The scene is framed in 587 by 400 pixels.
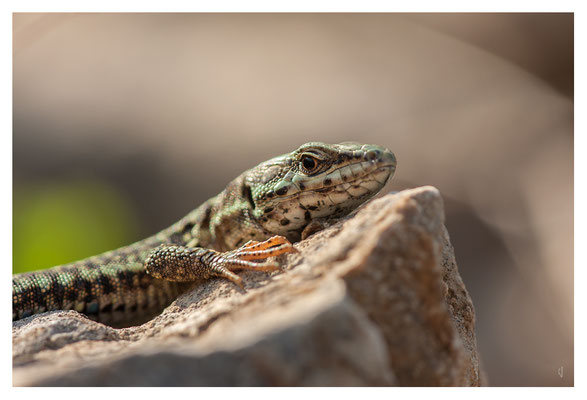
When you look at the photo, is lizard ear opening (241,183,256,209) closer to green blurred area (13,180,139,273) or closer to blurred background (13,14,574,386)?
blurred background (13,14,574,386)

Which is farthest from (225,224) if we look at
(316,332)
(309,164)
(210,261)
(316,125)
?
(316,125)

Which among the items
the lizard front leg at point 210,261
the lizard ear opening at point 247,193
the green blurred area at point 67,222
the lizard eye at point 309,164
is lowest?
the green blurred area at point 67,222

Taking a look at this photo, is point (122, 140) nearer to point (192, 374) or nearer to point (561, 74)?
point (561, 74)

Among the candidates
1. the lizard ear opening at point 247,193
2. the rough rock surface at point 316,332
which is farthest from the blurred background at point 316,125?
the rough rock surface at point 316,332

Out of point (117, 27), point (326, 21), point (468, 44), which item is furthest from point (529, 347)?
point (117, 27)

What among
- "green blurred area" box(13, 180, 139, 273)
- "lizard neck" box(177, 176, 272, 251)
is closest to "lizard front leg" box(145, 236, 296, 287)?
"lizard neck" box(177, 176, 272, 251)

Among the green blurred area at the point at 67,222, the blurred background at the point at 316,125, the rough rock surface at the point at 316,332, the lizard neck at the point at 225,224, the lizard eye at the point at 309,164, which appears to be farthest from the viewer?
the green blurred area at the point at 67,222

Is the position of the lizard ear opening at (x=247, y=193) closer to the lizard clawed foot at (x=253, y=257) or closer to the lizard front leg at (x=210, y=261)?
the lizard front leg at (x=210, y=261)

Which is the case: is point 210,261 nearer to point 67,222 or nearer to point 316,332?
point 316,332
